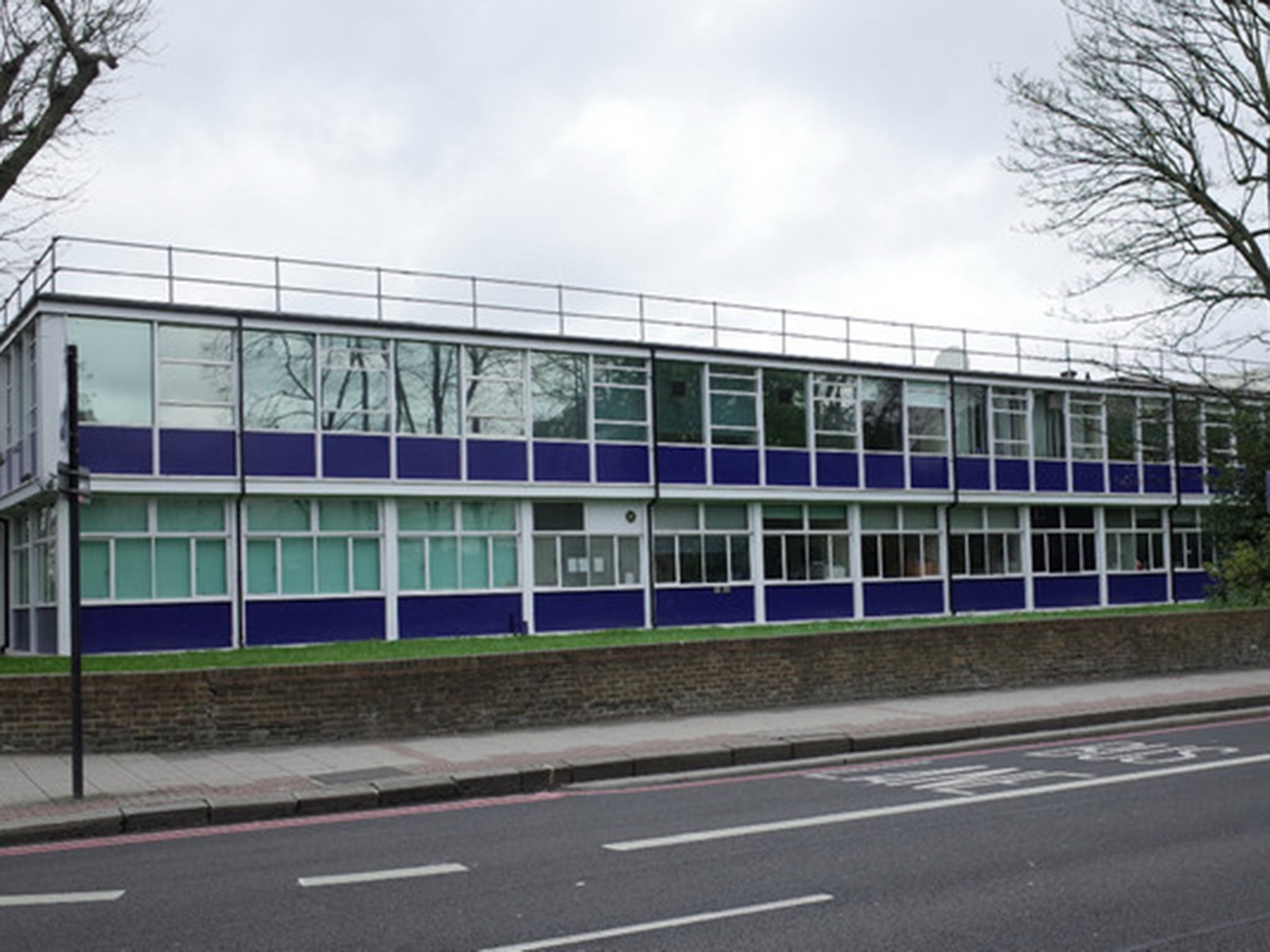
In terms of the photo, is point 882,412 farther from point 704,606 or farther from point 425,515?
point 425,515

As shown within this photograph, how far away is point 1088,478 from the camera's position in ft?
134

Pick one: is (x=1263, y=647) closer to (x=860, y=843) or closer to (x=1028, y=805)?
(x=1028, y=805)

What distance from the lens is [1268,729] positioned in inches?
632

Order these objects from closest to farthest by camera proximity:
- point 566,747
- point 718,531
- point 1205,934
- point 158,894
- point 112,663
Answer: point 1205,934 < point 158,894 < point 566,747 < point 112,663 < point 718,531

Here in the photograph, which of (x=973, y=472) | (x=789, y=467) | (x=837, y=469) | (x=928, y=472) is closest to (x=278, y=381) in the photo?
(x=789, y=467)

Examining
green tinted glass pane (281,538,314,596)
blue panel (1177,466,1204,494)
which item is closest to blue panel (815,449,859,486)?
blue panel (1177,466,1204,494)

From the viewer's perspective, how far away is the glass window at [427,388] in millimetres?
29250

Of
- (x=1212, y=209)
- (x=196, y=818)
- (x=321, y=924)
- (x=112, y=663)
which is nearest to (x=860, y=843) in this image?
(x=321, y=924)

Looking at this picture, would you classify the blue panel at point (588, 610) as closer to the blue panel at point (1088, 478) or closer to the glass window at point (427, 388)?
the glass window at point (427, 388)

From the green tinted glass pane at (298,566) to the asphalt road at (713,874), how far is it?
1688cm

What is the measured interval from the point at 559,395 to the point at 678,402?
3.26 metres

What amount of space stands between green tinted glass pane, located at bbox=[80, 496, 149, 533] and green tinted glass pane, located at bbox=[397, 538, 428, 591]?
17.2ft

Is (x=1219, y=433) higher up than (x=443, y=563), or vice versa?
(x=1219, y=433)

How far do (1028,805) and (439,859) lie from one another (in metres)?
4.69
